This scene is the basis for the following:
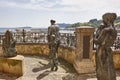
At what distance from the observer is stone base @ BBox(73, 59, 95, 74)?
1080cm

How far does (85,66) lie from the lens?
35.7ft

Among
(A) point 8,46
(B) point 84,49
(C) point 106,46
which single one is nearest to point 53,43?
(B) point 84,49

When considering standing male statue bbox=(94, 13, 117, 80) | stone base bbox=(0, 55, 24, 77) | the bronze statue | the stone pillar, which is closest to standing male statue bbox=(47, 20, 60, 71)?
the stone pillar

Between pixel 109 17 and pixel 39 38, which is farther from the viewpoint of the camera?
pixel 39 38

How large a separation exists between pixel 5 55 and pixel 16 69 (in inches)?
31.6

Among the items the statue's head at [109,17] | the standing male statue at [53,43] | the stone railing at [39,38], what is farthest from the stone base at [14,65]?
the statue's head at [109,17]

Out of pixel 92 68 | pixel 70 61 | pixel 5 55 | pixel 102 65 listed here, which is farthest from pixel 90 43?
pixel 102 65

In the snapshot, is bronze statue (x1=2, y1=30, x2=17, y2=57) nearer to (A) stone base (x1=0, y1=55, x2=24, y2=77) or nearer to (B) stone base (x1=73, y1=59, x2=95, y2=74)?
(A) stone base (x1=0, y1=55, x2=24, y2=77)

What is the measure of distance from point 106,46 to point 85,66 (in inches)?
182

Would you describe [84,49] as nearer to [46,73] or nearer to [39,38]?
[46,73]

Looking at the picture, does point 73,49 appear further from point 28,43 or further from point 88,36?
point 28,43

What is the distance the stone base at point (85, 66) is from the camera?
10.8 meters

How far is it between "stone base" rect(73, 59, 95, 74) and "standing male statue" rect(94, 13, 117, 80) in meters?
4.32

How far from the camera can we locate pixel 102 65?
6406 mm
